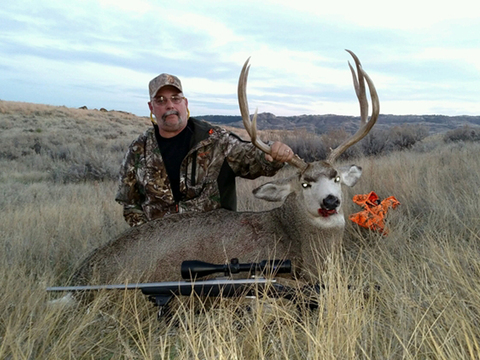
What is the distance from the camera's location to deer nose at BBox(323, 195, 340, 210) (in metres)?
3.35

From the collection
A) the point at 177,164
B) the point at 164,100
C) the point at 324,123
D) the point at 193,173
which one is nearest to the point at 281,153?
the point at 193,173

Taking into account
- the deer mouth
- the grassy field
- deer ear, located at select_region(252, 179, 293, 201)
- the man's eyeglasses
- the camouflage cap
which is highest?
the camouflage cap

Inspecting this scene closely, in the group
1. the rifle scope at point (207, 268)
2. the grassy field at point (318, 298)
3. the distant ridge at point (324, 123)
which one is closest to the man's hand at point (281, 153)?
the grassy field at point (318, 298)

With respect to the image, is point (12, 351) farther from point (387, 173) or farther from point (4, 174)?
point (4, 174)

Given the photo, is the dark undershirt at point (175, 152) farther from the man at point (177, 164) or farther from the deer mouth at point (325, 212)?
the deer mouth at point (325, 212)

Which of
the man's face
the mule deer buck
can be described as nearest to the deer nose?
the mule deer buck

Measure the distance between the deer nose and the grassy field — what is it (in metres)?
0.39

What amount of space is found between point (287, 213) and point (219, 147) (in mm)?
1218

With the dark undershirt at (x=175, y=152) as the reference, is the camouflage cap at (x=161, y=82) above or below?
above

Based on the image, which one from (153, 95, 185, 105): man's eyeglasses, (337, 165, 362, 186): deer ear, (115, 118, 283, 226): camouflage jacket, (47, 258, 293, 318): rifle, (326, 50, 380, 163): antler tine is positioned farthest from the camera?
(153, 95, 185, 105): man's eyeglasses

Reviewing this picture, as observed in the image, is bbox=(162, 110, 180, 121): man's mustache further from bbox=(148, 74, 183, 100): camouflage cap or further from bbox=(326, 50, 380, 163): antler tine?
bbox=(326, 50, 380, 163): antler tine

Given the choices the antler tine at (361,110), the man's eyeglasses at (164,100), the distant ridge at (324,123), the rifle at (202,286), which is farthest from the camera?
the distant ridge at (324,123)

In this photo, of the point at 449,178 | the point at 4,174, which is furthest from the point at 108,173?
the point at 449,178

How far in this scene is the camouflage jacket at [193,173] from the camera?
15.1 feet
